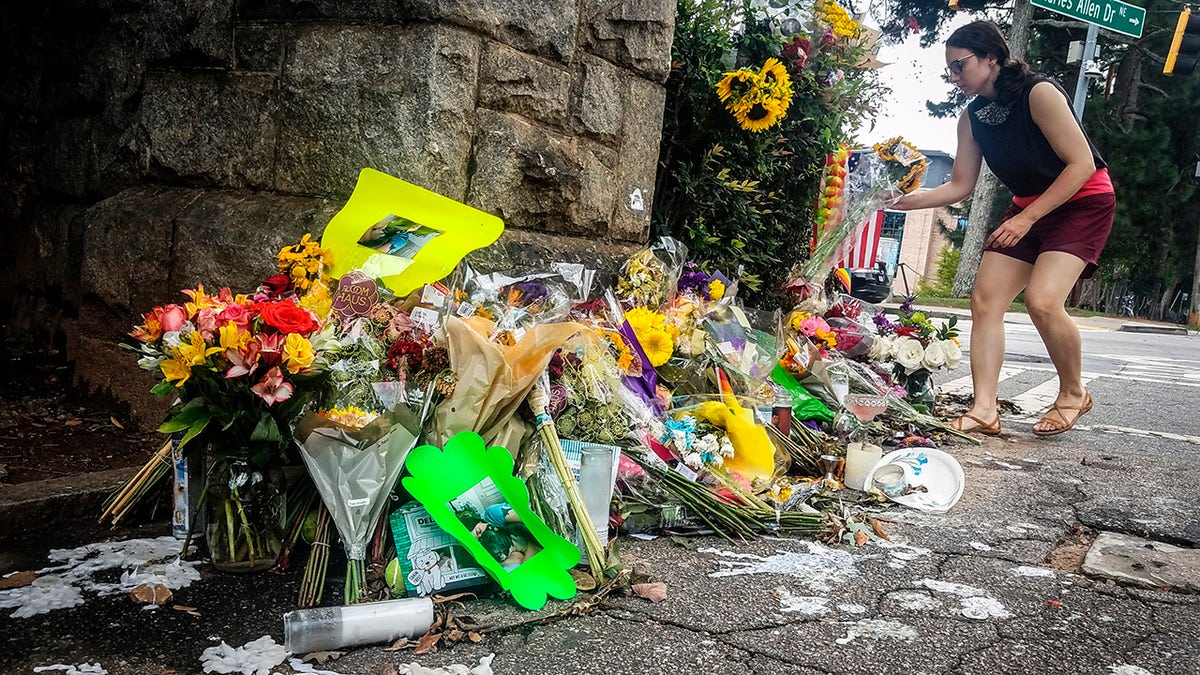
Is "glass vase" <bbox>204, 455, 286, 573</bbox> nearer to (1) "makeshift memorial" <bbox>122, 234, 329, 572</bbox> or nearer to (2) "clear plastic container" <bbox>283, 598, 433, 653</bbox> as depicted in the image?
(1) "makeshift memorial" <bbox>122, 234, 329, 572</bbox>

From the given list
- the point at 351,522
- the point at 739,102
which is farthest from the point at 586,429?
the point at 739,102

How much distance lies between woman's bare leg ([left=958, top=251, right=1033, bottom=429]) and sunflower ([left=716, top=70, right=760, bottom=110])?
1424 millimetres

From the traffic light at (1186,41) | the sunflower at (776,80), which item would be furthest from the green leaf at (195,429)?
the traffic light at (1186,41)

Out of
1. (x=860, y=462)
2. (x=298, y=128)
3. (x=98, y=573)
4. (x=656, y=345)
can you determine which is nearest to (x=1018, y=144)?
(x=860, y=462)

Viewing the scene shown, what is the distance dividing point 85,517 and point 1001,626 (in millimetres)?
2340

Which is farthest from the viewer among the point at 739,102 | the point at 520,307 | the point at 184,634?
the point at 739,102

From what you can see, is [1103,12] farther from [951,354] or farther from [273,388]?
[273,388]

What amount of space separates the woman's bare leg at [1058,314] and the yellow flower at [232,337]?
3.36 m

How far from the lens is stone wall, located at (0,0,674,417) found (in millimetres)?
2697

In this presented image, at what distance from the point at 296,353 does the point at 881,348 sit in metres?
3.18

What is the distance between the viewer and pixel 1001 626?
189cm

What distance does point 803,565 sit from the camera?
2246 mm

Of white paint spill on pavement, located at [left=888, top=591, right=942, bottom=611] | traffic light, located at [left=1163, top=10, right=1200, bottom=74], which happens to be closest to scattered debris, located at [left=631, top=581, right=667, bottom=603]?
white paint spill on pavement, located at [left=888, top=591, right=942, bottom=611]

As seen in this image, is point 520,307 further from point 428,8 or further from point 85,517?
point 85,517
